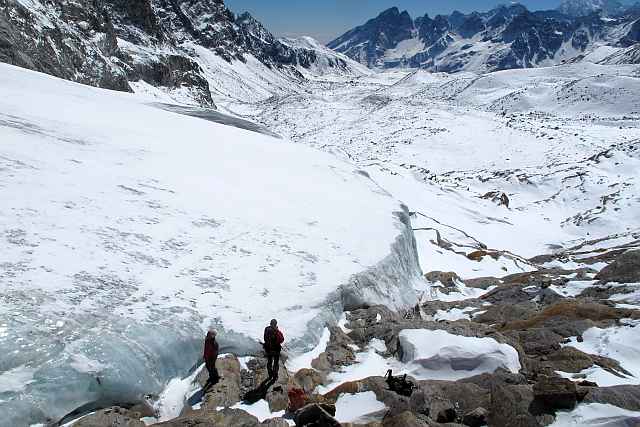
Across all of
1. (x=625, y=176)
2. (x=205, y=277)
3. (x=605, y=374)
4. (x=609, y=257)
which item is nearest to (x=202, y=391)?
(x=205, y=277)

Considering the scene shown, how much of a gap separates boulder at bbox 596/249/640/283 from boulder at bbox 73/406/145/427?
17.8 metres

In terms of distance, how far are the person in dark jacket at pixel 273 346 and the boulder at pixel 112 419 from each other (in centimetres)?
267

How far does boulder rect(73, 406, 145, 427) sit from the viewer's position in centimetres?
758

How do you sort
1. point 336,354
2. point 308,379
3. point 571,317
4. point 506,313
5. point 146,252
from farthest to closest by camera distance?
point 506,313, point 571,317, point 336,354, point 146,252, point 308,379

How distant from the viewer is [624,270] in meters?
18.7

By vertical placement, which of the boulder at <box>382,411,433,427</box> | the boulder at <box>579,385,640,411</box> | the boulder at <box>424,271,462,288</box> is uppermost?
the boulder at <box>579,385,640,411</box>

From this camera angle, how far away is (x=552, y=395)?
27.6 feet

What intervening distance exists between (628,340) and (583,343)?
3.35ft

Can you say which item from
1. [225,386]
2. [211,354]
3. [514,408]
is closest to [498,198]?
[514,408]

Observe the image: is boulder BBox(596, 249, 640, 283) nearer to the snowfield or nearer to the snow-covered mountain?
the snowfield

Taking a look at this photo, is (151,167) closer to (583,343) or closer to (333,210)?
(333,210)

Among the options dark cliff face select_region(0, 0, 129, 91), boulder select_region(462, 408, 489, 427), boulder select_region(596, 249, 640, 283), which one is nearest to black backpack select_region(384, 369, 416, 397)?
boulder select_region(462, 408, 489, 427)

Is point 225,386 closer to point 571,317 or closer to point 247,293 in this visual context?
point 247,293

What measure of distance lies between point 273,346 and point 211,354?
1.24 m
